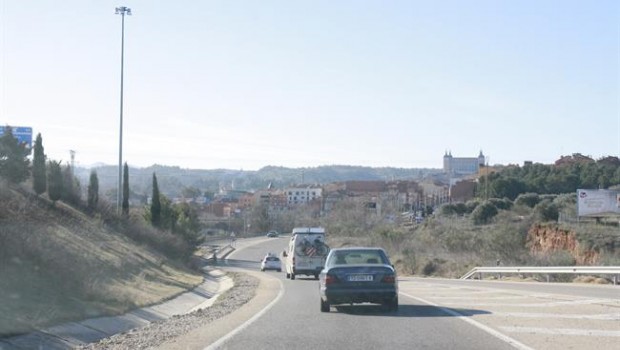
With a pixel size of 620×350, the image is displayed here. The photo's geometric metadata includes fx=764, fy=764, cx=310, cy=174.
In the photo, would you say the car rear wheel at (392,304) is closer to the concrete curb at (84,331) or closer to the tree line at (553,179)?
the concrete curb at (84,331)

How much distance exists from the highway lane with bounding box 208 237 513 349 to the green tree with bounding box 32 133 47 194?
2953 cm

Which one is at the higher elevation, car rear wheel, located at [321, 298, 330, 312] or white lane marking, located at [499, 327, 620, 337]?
white lane marking, located at [499, 327, 620, 337]

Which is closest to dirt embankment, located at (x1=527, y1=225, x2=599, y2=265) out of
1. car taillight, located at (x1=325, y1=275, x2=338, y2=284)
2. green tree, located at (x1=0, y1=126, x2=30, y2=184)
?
green tree, located at (x1=0, y1=126, x2=30, y2=184)

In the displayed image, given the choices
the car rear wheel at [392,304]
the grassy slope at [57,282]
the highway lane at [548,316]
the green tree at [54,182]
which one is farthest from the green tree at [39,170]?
the car rear wheel at [392,304]

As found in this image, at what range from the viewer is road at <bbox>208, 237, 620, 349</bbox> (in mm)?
12516

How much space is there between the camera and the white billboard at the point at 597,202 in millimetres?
69938

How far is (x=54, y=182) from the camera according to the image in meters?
46.5

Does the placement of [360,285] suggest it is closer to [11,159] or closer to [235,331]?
[235,331]

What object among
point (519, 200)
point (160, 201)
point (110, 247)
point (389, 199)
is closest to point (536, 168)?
point (519, 200)

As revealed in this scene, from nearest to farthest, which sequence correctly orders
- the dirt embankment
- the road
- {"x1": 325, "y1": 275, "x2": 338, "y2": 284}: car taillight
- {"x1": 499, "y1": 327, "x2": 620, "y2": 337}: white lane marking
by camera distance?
the road
{"x1": 499, "y1": 327, "x2": 620, "y2": 337}: white lane marking
{"x1": 325, "y1": 275, "x2": 338, "y2": 284}: car taillight
the dirt embankment

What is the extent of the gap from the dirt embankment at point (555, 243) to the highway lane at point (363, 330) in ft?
135

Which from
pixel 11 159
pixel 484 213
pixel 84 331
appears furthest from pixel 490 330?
pixel 484 213

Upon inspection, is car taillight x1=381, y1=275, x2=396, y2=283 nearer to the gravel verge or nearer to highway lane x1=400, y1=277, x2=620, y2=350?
highway lane x1=400, y1=277, x2=620, y2=350

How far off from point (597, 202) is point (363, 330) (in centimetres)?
6142
